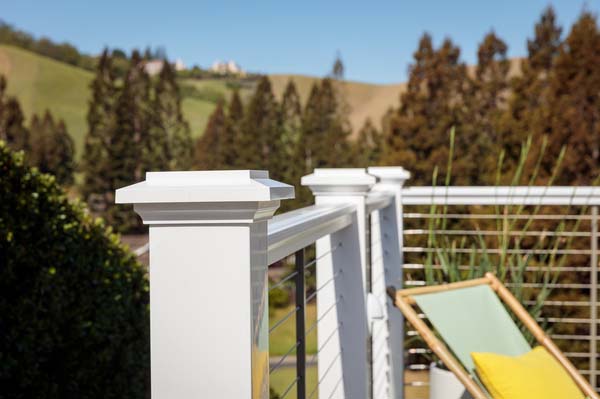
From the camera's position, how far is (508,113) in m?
19.0

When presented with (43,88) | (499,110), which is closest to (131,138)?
(499,110)

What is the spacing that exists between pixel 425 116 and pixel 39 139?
22729 millimetres

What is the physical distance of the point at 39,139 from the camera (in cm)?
3716

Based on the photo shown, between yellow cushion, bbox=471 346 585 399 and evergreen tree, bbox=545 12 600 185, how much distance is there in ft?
44.9

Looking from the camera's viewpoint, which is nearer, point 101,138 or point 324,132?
point 101,138

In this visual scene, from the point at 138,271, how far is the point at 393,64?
149ft

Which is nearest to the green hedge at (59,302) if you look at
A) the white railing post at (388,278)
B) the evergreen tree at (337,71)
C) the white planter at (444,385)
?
the white railing post at (388,278)

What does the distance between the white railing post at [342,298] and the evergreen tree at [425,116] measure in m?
19.1

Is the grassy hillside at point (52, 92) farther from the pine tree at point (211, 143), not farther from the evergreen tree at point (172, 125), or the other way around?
the evergreen tree at point (172, 125)

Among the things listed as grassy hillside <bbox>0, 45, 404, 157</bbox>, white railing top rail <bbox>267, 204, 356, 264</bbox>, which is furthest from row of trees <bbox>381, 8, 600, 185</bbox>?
grassy hillside <bbox>0, 45, 404, 157</bbox>

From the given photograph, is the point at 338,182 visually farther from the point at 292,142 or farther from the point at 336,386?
the point at 292,142

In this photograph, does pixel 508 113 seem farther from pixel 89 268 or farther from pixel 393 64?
pixel 393 64

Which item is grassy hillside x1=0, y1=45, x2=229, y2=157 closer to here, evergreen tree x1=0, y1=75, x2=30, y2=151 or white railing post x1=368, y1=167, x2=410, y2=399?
evergreen tree x1=0, y1=75, x2=30, y2=151

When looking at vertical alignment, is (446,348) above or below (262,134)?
below
